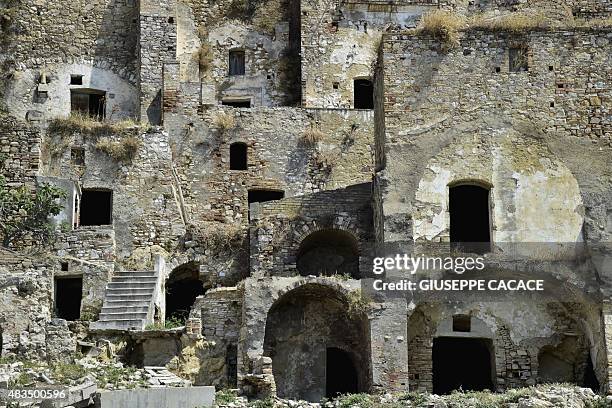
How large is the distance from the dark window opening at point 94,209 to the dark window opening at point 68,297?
11.1 ft

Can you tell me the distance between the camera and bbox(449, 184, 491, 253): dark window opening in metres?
29.8

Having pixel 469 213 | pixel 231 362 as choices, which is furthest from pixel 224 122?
pixel 231 362

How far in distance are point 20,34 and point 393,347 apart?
18.3 meters

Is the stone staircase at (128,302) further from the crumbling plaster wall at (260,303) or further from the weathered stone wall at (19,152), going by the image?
the weathered stone wall at (19,152)

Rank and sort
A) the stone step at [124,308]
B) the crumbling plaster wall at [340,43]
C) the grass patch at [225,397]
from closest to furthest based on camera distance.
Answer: the grass patch at [225,397] < the stone step at [124,308] < the crumbling plaster wall at [340,43]

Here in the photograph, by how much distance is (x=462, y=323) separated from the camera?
93.2 feet

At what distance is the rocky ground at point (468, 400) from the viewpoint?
25.0m

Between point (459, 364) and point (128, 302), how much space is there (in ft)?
27.1

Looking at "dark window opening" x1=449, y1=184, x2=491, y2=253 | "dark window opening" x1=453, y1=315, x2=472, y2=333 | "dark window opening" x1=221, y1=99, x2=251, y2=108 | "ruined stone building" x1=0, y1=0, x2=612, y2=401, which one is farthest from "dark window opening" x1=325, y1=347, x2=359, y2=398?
"dark window opening" x1=221, y1=99, x2=251, y2=108

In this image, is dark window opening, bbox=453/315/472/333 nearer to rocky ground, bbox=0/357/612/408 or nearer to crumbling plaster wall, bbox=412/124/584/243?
crumbling plaster wall, bbox=412/124/584/243

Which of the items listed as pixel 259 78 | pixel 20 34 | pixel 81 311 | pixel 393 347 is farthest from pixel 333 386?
pixel 20 34

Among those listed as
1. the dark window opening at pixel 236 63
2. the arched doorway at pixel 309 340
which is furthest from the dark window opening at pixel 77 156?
the arched doorway at pixel 309 340

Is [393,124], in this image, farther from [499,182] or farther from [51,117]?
[51,117]

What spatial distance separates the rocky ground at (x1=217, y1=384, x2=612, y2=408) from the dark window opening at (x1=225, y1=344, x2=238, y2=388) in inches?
78.2
